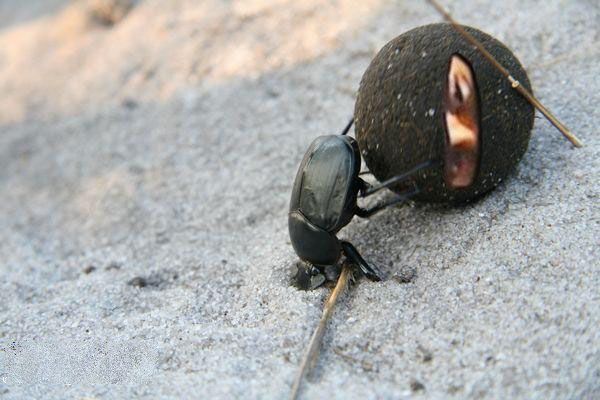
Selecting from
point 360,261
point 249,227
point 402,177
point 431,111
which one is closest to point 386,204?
point 402,177

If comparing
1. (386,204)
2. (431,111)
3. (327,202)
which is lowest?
(386,204)

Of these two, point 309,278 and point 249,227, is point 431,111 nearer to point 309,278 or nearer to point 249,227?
point 309,278

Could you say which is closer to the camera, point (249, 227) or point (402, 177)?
point (402, 177)

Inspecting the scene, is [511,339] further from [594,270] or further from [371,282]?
[371,282]

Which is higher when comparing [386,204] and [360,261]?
[386,204]

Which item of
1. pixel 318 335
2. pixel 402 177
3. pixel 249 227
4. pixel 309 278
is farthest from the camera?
pixel 249 227

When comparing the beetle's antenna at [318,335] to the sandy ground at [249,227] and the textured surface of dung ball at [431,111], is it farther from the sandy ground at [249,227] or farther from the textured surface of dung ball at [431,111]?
the textured surface of dung ball at [431,111]
